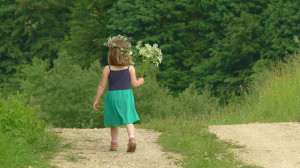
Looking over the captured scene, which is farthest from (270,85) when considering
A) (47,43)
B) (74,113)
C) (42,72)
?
(47,43)

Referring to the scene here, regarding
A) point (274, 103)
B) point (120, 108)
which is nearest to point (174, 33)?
point (274, 103)

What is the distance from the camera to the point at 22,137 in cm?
721

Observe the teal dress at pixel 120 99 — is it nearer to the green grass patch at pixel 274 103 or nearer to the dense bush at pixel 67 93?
the green grass patch at pixel 274 103

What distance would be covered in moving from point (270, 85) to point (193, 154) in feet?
17.7

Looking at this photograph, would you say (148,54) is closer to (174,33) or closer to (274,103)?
(274,103)

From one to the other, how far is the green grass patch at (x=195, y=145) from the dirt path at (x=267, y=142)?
9.8 inches

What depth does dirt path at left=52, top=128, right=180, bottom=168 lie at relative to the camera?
6.72 meters

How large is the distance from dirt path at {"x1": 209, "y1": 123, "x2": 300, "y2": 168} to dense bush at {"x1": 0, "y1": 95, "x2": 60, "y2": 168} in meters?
2.80

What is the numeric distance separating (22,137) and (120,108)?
4.78 feet

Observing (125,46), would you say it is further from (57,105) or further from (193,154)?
(57,105)

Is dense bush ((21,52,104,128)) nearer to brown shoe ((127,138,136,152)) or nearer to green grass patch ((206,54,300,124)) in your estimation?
green grass patch ((206,54,300,124))

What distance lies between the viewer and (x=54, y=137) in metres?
7.75

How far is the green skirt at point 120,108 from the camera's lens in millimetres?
7426

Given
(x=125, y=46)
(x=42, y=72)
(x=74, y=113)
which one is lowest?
(x=74, y=113)
